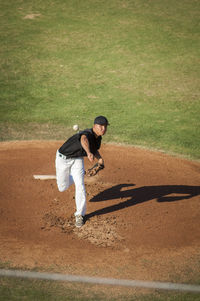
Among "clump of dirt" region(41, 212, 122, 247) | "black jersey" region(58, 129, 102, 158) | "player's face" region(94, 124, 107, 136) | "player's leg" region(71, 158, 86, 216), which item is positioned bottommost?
"clump of dirt" region(41, 212, 122, 247)

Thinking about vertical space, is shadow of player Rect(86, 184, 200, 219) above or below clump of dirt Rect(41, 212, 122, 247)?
below

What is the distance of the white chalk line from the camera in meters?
6.60

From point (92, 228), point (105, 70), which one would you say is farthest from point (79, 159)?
point (105, 70)

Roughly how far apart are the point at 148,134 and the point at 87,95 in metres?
3.85

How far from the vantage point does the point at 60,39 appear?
20781 millimetres

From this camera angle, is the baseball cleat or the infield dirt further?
the baseball cleat

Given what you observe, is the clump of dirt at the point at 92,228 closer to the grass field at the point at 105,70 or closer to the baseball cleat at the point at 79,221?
the baseball cleat at the point at 79,221

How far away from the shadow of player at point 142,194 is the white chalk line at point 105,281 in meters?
2.31

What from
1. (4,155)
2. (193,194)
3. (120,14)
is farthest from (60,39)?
(193,194)

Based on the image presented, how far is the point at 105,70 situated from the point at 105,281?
12797 millimetres

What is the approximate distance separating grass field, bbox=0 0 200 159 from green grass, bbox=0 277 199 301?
20.4ft

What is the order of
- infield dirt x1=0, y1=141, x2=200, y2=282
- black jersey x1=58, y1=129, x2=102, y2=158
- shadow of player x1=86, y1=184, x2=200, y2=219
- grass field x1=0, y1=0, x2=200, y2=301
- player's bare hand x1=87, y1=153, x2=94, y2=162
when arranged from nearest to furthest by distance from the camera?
infield dirt x1=0, y1=141, x2=200, y2=282
player's bare hand x1=87, y1=153, x2=94, y2=162
black jersey x1=58, y1=129, x2=102, y2=158
shadow of player x1=86, y1=184, x2=200, y2=219
grass field x1=0, y1=0, x2=200, y2=301

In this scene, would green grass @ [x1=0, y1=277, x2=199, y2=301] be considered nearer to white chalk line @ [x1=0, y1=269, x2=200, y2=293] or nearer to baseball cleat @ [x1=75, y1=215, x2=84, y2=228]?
white chalk line @ [x1=0, y1=269, x2=200, y2=293]

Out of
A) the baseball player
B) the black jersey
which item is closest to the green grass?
the baseball player
